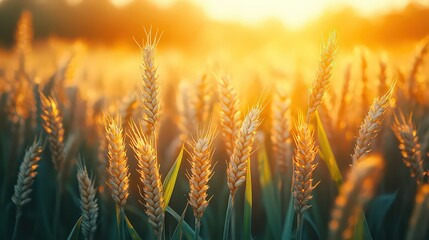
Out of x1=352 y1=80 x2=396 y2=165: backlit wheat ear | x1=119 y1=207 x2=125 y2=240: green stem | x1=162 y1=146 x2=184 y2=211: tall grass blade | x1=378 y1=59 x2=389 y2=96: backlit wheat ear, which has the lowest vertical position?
x1=119 y1=207 x2=125 y2=240: green stem

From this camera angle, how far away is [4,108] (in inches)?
120

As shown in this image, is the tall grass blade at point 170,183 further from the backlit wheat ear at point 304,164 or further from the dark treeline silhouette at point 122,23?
the dark treeline silhouette at point 122,23

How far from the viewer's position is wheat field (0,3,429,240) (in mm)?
1251

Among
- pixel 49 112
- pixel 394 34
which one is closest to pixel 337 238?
pixel 49 112

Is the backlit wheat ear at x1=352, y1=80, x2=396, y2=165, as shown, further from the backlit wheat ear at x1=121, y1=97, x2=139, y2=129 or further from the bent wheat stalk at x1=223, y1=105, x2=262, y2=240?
the backlit wheat ear at x1=121, y1=97, x2=139, y2=129

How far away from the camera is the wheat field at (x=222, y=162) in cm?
125

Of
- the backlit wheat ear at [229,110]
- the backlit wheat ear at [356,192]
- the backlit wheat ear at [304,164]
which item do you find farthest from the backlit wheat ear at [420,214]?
the backlit wheat ear at [229,110]

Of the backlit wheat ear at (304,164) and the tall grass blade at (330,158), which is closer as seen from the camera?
the backlit wheat ear at (304,164)

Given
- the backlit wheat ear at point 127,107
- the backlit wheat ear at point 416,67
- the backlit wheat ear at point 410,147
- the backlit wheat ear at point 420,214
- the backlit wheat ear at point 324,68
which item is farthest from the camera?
the backlit wheat ear at point 416,67

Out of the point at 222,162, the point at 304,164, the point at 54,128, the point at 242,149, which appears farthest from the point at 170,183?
the point at 222,162

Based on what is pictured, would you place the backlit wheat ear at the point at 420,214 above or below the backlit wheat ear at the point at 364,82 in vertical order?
below

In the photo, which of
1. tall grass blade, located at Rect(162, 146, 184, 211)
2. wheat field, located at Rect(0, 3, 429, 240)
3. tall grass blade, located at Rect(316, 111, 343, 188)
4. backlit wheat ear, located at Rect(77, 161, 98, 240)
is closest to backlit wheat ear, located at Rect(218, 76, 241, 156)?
wheat field, located at Rect(0, 3, 429, 240)

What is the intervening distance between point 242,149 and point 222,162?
1.45 meters

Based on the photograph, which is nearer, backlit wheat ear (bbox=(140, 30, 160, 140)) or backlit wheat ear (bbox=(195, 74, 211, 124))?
backlit wheat ear (bbox=(140, 30, 160, 140))
